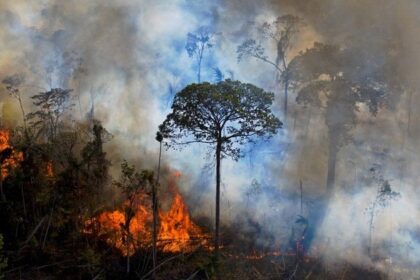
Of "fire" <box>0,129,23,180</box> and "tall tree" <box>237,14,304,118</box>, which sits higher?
"tall tree" <box>237,14,304,118</box>

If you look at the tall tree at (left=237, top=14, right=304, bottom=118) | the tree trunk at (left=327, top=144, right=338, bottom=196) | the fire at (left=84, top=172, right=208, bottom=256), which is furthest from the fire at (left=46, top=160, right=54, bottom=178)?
the tall tree at (left=237, top=14, right=304, bottom=118)

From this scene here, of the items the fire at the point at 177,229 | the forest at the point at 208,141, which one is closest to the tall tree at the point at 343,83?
the forest at the point at 208,141

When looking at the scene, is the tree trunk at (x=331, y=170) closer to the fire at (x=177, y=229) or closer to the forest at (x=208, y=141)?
the forest at (x=208, y=141)

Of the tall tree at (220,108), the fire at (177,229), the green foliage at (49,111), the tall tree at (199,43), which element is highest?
the tall tree at (199,43)

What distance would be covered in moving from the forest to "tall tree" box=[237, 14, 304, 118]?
0.27m

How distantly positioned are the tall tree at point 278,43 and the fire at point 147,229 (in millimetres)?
20658

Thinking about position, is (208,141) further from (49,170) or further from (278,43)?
(278,43)

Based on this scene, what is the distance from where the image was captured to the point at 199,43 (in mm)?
52719

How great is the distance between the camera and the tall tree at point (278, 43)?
50.9 meters

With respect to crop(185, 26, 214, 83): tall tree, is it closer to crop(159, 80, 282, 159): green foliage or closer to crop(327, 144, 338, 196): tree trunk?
crop(327, 144, 338, 196): tree trunk

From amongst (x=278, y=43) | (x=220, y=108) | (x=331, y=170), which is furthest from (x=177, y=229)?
(x=278, y=43)

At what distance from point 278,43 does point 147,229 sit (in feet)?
96.1

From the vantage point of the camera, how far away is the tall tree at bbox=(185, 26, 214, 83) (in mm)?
52094

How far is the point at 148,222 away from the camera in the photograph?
34.3 m
